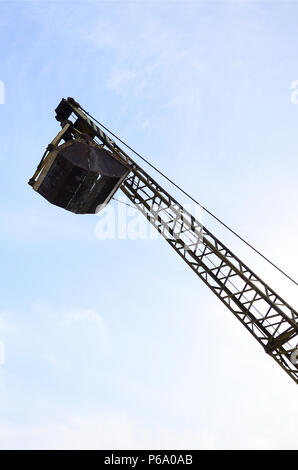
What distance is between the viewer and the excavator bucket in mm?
11305

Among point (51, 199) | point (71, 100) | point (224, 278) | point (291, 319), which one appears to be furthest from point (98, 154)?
point (291, 319)

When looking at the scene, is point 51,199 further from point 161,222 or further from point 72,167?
point 161,222

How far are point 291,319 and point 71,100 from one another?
11.8 meters

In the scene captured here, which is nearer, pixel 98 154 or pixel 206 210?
pixel 98 154

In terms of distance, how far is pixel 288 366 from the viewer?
12125 mm

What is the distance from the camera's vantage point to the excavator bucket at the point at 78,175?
1130cm

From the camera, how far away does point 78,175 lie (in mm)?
11289
